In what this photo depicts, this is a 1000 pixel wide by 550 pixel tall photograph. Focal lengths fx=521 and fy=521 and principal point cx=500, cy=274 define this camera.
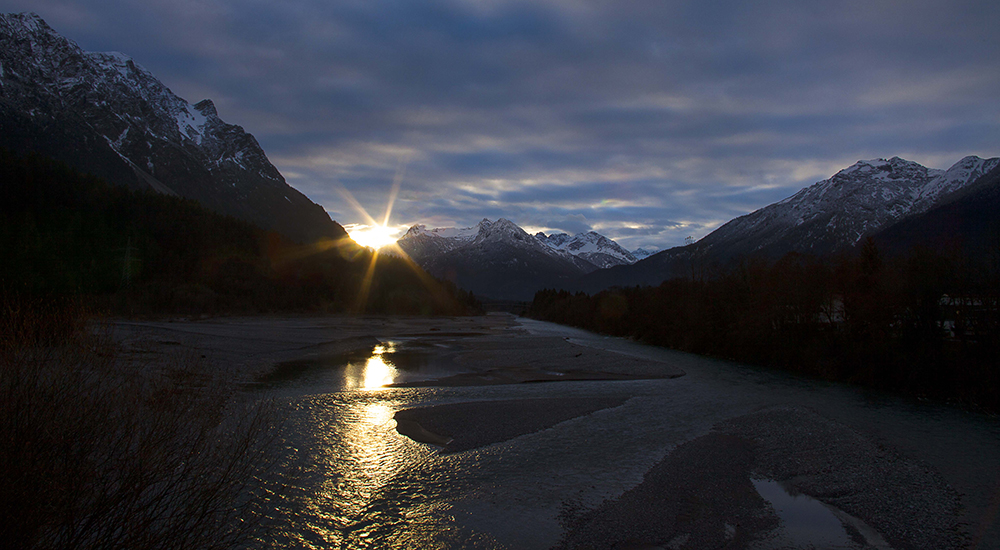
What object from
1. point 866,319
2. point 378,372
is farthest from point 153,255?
point 866,319

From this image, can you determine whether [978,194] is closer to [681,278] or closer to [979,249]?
[681,278]

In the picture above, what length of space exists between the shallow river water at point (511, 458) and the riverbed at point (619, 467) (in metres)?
0.07

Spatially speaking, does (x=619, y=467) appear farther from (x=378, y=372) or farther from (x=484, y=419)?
(x=378, y=372)

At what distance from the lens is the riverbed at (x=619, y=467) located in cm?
1198

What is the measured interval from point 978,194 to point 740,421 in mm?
248464

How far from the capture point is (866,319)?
125 feet

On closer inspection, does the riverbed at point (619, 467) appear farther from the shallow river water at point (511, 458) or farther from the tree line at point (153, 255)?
the tree line at point (153, 255)

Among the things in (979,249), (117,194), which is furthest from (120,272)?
(979,249)

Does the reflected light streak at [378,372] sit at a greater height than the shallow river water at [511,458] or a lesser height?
lesser

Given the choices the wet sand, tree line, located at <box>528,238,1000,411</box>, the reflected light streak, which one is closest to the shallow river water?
the reflected light streak

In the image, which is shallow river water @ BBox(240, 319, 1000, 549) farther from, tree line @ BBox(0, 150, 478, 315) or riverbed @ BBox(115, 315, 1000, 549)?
tree line @ BBox(0, 150, 478, 315)

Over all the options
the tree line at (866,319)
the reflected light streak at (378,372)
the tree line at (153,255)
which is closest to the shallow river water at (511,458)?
the reflected light streak at (378,372)

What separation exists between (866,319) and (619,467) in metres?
31.8

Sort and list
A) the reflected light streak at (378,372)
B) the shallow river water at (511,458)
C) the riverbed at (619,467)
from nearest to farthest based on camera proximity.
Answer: the shallow river water at (511,458), the riverbed at (619,467), the reflected light streak at (378,372)
